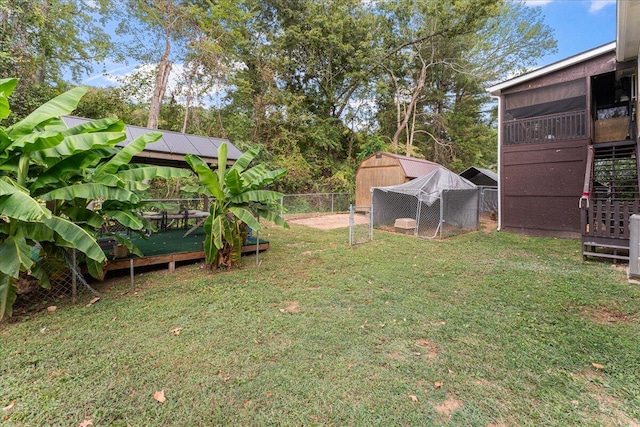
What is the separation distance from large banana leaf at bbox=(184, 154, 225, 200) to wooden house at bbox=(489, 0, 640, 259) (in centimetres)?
853

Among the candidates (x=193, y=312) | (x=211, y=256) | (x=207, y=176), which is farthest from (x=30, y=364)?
(x=207, y=176)

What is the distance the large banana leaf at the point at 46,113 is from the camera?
3.40m

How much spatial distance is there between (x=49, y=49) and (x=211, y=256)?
48.4ft

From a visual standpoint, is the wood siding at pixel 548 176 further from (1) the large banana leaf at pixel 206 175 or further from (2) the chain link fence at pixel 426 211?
(1) the large banana leaf at pixel 206 175

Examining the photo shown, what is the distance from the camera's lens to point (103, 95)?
14734mm

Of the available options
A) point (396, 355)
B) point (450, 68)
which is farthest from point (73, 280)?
point (450, 68)

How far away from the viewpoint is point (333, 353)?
2.84 meters

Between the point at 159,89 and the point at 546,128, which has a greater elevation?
the point at 159,89

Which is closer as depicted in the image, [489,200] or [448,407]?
[448,407]

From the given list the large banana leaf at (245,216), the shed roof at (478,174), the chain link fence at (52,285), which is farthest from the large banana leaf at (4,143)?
the shed roof at (478,174)

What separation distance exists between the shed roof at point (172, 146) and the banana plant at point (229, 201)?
1371mm

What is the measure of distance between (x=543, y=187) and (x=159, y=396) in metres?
11.2

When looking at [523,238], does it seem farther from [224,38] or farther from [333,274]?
[224,38]

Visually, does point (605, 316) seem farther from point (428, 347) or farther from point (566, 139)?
A: point (566, 139)
